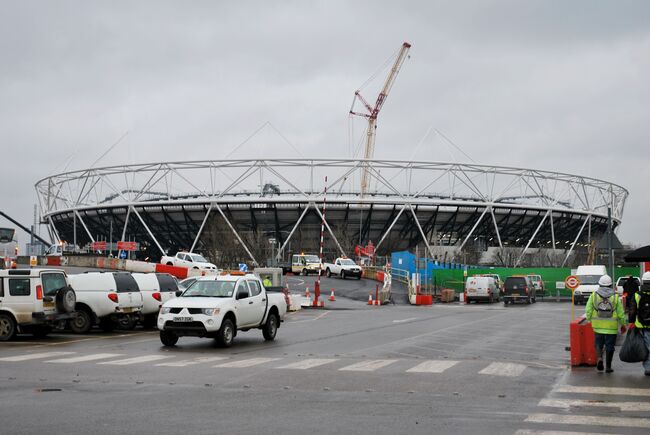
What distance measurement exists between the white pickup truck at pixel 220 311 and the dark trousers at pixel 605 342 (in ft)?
27.0

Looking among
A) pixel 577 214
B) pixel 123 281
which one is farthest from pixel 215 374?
pixel 577 214

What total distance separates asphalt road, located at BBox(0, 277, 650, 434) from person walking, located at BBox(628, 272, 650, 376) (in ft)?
2.03

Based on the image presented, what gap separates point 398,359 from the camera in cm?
1536

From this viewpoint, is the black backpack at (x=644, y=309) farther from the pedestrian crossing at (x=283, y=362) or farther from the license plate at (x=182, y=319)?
the license plate at (x=182, y=319)

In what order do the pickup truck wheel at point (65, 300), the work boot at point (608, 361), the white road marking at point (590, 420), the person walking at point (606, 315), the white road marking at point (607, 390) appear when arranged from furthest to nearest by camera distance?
the pickup truck wheel at point (65, 300)
the work boot at point (608, 361)
the person walking at point (606, 315)
the white road marking at point (607, 390)
the white road marking at point (590, 420)

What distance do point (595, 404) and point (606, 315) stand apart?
136 inches

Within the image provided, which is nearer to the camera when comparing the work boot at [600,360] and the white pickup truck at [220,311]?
the work boot at [600,360]

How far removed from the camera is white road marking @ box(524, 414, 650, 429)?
27.5ft

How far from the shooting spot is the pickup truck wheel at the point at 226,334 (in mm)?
17655

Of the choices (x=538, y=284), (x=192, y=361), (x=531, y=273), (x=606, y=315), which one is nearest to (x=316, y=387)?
(x=192, y=361)

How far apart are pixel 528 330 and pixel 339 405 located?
49.3 ft

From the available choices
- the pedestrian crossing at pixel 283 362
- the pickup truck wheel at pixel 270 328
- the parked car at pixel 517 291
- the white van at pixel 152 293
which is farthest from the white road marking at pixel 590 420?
the parked car at pixel 517 291

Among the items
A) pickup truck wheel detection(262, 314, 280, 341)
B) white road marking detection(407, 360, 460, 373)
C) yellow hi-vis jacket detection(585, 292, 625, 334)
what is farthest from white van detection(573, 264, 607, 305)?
yellow hi-vis jacket detection(585, 292, 625, 334)

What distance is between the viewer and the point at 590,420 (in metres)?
8.63
